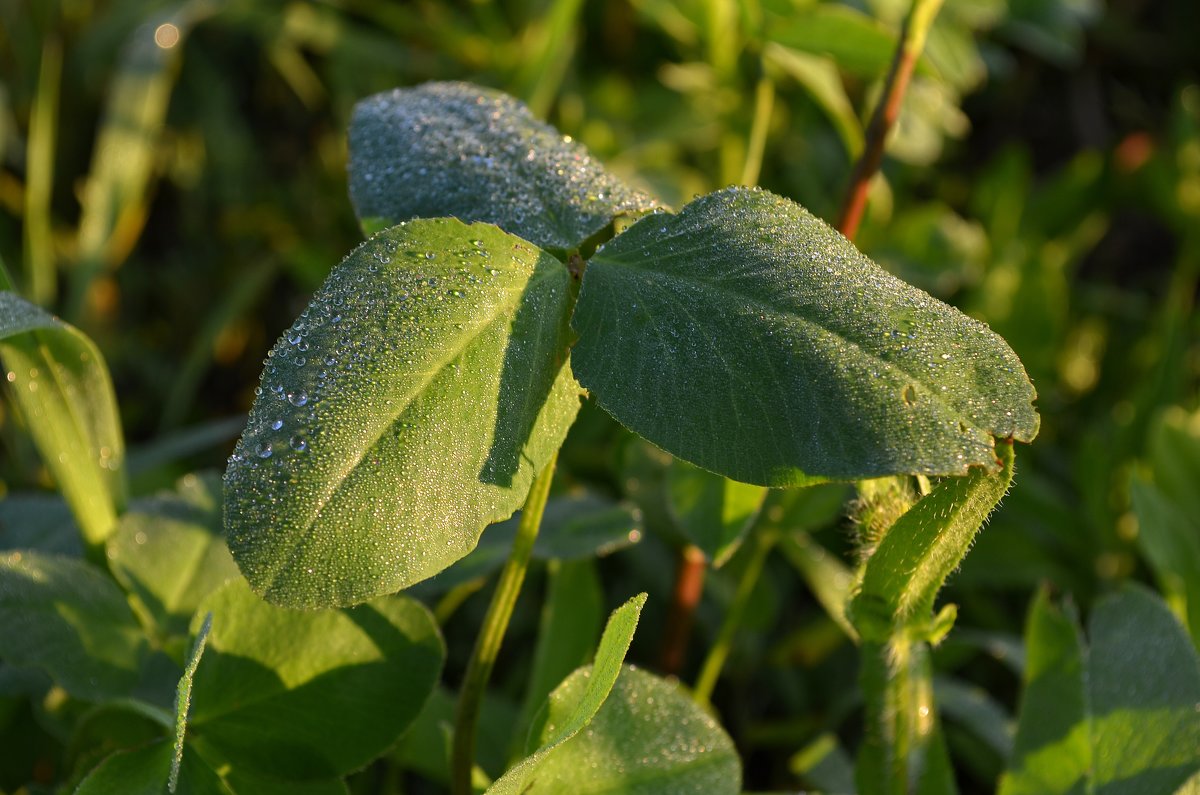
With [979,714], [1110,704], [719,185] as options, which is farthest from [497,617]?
[719,185]

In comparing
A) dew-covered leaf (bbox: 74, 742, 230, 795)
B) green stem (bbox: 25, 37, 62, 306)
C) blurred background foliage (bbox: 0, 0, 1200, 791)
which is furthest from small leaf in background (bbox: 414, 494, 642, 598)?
green stem (bbox: 25, 37, 62, 306)

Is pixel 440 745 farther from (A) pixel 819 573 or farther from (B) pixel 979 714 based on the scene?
(B) pixel 979 714

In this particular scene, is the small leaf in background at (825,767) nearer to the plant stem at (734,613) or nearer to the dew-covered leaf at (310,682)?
the plant stem at (734,613)

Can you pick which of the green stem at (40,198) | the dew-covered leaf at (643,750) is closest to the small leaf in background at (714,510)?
the dew-covered leaf at (643,750)

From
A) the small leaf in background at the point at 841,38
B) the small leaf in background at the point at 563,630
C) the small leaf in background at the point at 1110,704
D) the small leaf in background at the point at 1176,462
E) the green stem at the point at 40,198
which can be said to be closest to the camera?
the small leaf in background at the point at 1110,704

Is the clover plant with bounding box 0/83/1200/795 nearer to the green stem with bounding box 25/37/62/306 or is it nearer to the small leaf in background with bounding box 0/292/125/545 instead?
the small leaf in background with bounding box 0/292/125/545

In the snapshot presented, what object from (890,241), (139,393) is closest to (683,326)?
(890,241)

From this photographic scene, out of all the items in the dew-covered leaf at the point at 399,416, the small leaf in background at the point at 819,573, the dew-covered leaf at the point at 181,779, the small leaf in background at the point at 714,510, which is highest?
the dew-covered leaf at the point at 399,416
